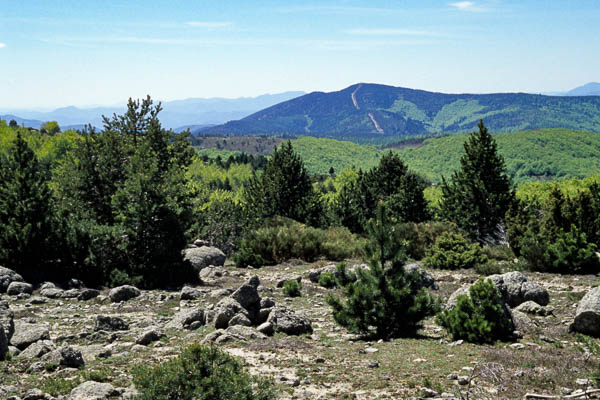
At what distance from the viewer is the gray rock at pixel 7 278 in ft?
53.2

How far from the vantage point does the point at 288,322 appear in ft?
38.4

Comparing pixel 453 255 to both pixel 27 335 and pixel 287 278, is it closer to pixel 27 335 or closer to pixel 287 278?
pixel 287 278

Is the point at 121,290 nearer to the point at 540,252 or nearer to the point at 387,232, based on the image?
the point at 387,232

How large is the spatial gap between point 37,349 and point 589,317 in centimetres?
1114

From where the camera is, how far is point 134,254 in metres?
19.0

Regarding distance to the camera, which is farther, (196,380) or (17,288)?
(17,288)

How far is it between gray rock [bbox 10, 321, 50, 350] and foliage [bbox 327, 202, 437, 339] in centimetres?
626

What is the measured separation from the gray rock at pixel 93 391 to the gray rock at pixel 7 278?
10507 millimetres

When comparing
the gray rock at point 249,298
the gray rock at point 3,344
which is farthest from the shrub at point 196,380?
the gray rock at point 249,298

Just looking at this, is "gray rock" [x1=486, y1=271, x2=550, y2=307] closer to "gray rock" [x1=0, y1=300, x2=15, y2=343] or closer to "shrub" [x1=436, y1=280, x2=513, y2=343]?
"shrub" [x1=436, y1=280, x2=513, y2=343]

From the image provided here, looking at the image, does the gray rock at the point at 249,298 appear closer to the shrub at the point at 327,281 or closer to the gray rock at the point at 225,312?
the gray rock at the point at 225,312

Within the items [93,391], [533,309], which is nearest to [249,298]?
[93,391]

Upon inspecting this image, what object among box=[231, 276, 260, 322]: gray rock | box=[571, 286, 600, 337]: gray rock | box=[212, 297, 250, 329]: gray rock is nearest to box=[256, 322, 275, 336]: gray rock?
box=[212, 297, 250, 329]: gray rock

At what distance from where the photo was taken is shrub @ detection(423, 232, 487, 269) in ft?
73.5
